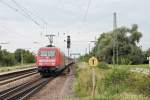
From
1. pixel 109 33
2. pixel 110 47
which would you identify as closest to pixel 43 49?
pixel 110 47

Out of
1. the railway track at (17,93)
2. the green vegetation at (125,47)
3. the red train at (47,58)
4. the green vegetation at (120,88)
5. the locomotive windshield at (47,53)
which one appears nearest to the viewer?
the green vegetation at (120,88)

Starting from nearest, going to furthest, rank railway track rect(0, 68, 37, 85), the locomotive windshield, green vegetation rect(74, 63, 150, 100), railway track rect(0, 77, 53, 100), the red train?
green vegetation rect(74, 63, 150, 100)
railway track rect(0, 77, 53, 100)
railway track rect(0, 68, 37, 85)
the red train
the locomotive windshield

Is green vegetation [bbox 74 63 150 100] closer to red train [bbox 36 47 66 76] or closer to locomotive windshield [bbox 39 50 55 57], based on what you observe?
red train [bbox 36 47 66 76]

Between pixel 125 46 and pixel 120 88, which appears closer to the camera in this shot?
pixel 120 88

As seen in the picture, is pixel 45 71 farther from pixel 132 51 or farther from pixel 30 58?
pixel 30 58

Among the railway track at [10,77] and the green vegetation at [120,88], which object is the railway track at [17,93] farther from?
the railway track at [10,77]

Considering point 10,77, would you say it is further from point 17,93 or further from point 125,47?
point 125,47

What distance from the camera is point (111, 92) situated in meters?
18.2

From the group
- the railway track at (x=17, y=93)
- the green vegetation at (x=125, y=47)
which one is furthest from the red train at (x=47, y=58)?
the green vegetation at (x=125, y=47)

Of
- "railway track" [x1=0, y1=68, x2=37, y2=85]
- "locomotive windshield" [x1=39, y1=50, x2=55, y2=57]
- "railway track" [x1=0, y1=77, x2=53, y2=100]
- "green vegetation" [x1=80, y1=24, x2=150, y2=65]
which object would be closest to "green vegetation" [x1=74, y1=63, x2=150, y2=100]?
"railway track" [x1=0, y1=77, x2=53, y2=100]

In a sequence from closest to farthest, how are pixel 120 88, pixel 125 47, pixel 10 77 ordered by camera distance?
pixel 120 88 → pixel 10 77 → pixel 125 47

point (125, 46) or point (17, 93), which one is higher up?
point (125, 46)

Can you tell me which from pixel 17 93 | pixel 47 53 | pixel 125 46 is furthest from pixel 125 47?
pixel 17 93

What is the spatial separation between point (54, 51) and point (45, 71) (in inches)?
103
